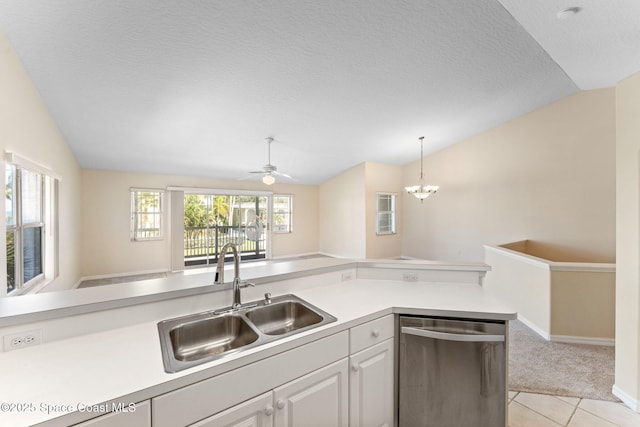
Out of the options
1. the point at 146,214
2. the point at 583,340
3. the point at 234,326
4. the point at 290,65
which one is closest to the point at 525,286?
the point at 583,340

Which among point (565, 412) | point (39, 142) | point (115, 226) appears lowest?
point (565, 412)

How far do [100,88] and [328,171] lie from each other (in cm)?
518

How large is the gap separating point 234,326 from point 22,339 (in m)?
0.86

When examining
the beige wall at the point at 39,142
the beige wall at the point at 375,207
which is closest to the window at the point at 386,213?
the beige wall at the point at 375,207

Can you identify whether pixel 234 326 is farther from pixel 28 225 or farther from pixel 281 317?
pixel 28 225

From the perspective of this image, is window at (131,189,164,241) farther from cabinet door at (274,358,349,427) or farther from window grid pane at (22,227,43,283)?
cabinet door at (274,358,349,427)

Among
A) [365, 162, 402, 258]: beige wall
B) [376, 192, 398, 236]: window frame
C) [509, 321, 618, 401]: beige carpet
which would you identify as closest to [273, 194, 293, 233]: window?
[365, 162, 402, 258]: beige wall

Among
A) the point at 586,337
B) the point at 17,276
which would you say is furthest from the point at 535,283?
the point at 17,276

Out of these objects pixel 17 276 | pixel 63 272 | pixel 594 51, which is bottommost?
pixel 63 272

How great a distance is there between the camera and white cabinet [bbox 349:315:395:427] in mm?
1459

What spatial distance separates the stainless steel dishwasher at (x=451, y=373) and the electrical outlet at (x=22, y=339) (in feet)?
5.69

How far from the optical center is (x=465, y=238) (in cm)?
641

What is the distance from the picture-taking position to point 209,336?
1492 mm

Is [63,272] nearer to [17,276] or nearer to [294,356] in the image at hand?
[17,276]
